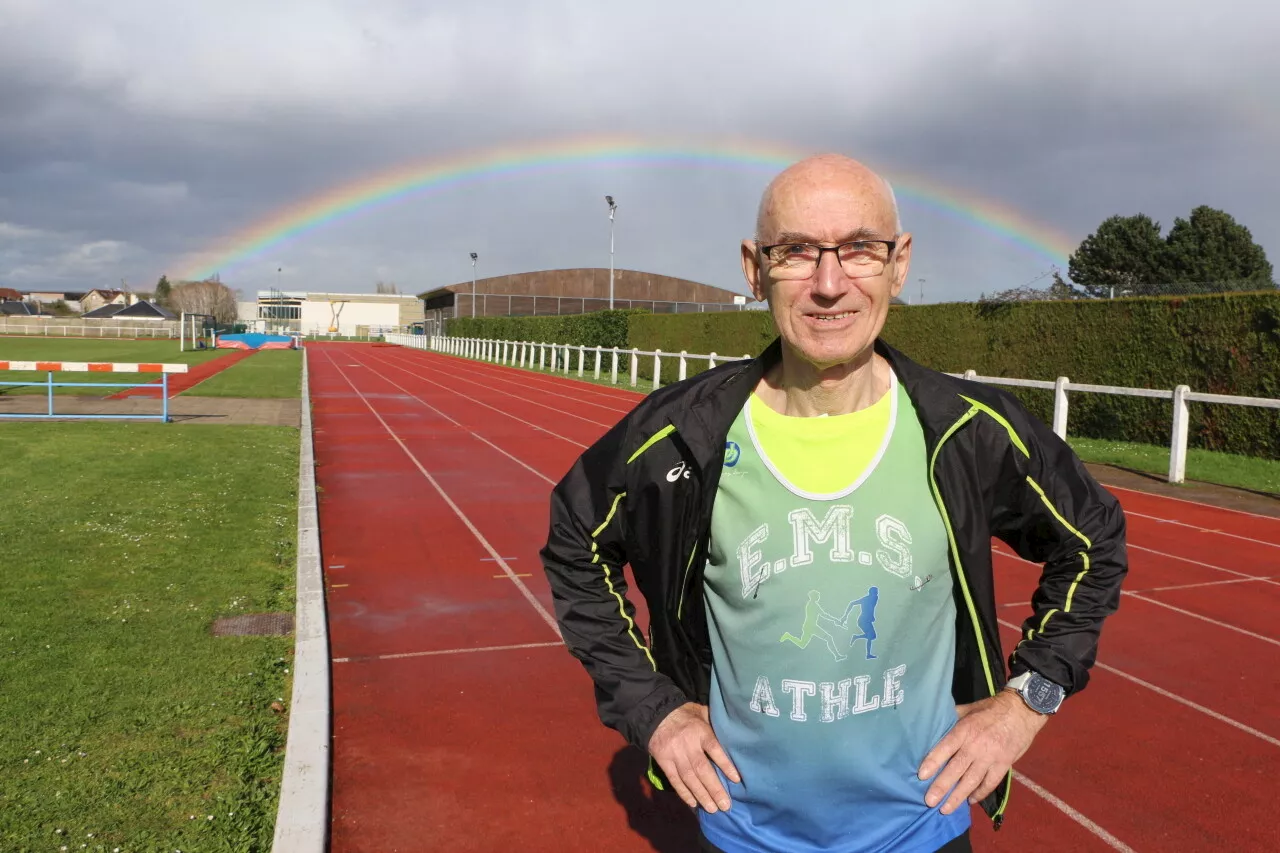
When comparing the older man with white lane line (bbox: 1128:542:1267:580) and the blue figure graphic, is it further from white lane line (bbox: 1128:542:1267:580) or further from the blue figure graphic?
white lane line (bbox: 1128:542:1267:580)

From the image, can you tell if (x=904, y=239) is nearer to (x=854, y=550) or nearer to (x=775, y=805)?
(x=854, y=550)

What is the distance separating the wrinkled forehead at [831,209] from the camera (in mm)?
1911

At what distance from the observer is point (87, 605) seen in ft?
20.2

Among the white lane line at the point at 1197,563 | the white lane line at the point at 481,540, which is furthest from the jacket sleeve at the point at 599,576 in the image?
the white lane line at the point at 1197,563

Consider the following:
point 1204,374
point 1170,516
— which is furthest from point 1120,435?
point 1170,516

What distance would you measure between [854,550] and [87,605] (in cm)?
574

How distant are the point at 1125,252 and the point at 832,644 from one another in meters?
60.7

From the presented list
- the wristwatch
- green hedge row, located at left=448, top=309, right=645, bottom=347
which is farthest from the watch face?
green hedge row, located at left=448, top=309, right=645, bottom=347

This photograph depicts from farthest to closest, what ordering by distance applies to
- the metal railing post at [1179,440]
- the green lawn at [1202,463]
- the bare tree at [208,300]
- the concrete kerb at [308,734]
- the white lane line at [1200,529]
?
the bare tree at [208,300]
the green lawn at [1202,463]
the metal railing post at [1179,440]
the white lane line at [1200,529]
the concrete kerb at [308,734]

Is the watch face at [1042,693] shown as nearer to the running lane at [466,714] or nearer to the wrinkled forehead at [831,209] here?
the wrinkled forehead at [831,209]

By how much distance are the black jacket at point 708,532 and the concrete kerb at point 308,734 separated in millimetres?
2043

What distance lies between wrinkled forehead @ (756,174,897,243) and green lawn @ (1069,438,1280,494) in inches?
455

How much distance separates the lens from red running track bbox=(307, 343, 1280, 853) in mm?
3854

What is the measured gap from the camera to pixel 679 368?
30.0 meters
